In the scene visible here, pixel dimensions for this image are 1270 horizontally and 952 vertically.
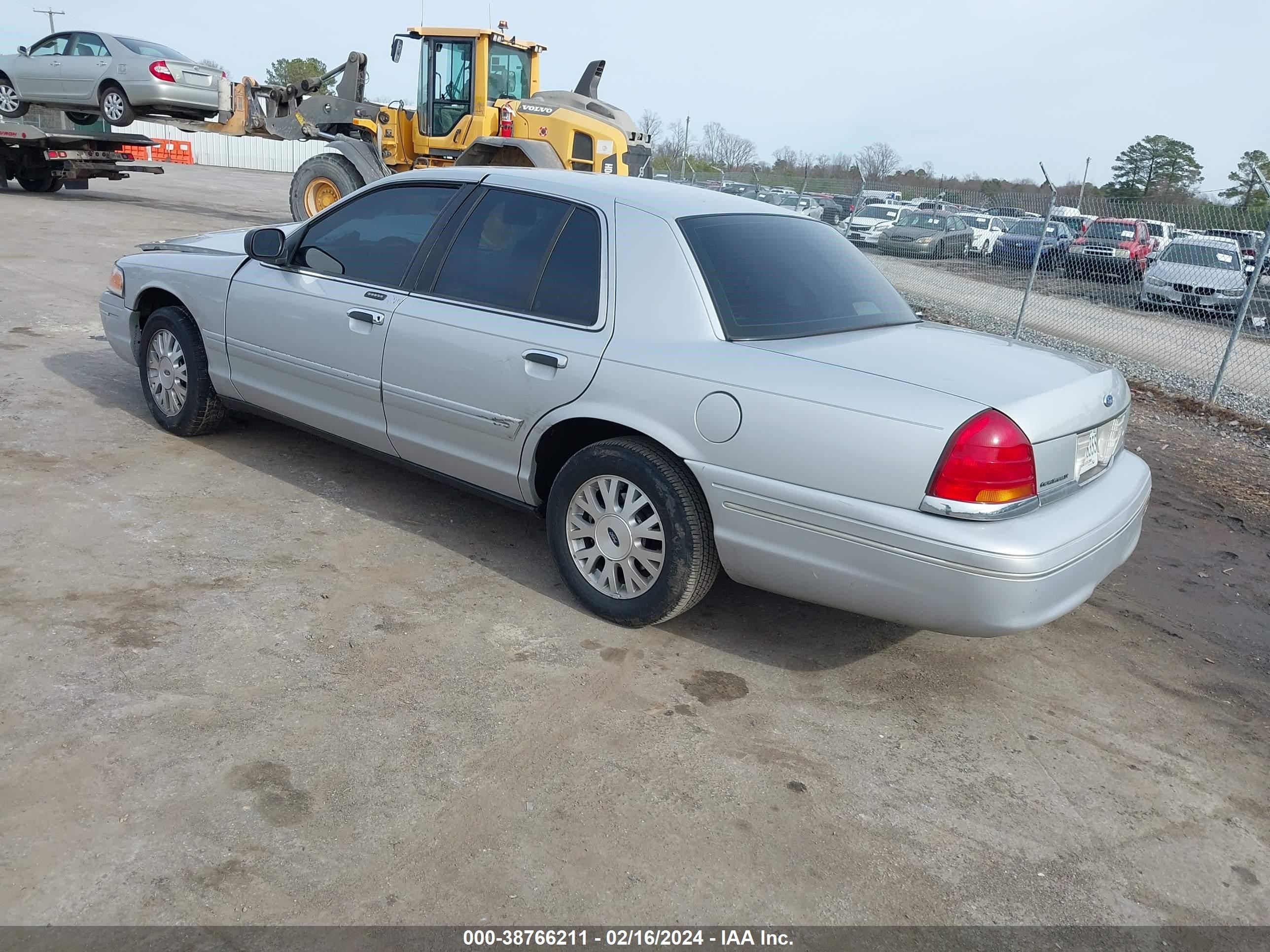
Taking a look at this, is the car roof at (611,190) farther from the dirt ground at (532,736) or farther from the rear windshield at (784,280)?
the dirt ground at (532,736)

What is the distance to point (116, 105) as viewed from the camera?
1720 cm

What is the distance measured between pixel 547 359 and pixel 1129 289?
12.1m

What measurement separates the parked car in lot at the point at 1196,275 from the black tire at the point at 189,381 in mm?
12422

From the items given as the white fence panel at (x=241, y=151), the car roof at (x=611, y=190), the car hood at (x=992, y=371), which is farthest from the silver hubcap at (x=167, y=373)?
the white fence panel at (x=241, y=151)

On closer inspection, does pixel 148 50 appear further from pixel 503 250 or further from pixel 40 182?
pixel 503 250

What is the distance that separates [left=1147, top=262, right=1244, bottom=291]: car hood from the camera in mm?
13727

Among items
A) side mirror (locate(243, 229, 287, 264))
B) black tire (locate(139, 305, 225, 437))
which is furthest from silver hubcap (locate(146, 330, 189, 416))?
side mirror (locate(243, 229, 287, 264))

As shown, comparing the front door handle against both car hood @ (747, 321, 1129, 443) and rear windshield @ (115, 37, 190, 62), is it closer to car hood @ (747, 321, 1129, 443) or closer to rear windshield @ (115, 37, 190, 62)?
car hood @ (747, 321, 1129, 443)

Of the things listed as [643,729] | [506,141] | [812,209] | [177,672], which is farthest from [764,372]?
[812,209]

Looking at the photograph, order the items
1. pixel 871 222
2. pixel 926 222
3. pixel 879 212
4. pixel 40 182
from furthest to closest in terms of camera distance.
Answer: pixel 879 212
pixel 871 222
pixel 40 182
pixel 926 222

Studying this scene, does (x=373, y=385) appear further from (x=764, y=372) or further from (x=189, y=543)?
(x=764, y=372)

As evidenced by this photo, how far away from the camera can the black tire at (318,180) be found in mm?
15734

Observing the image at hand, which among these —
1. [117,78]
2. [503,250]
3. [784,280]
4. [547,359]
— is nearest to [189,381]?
[503,250]

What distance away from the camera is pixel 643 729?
3350 mm
